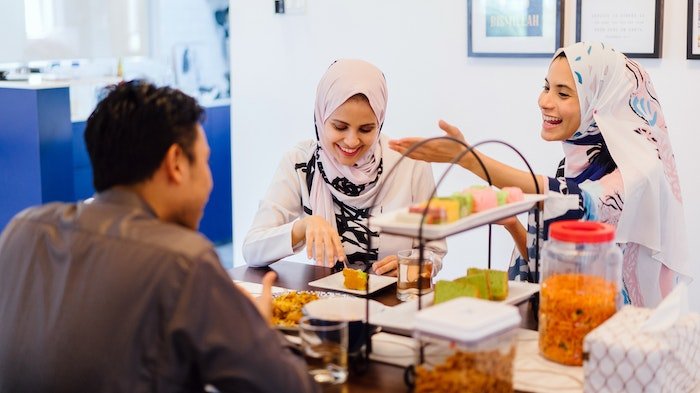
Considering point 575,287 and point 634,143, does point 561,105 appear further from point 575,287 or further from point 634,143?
point 575,287

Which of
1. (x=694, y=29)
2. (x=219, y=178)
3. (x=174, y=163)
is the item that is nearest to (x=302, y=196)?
(x=174, y=163)

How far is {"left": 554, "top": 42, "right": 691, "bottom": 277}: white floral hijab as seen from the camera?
261 centimetres

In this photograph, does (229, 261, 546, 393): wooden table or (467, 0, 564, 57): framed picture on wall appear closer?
(229, 261, 546, 393): wooden table

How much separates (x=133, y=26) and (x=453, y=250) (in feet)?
10.4

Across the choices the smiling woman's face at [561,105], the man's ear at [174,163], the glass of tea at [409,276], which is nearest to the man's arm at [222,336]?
the man's ear at [174,163]

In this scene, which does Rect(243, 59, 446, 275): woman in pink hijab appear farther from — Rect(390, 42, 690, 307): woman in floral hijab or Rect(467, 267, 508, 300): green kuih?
Rect(467, 267, 508, 300): green kuih

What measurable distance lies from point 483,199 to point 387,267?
2.55 feet

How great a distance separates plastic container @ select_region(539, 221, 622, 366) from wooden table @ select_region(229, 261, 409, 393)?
0.31 m

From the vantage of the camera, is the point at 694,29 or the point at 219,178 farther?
the point at 219,178

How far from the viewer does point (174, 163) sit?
4.98 feet

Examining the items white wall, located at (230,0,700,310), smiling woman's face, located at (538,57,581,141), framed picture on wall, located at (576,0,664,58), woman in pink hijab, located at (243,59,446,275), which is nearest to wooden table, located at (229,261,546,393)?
woman in pink hijab, located at (243,59,446,275)

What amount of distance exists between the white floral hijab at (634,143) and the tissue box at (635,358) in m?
0.96

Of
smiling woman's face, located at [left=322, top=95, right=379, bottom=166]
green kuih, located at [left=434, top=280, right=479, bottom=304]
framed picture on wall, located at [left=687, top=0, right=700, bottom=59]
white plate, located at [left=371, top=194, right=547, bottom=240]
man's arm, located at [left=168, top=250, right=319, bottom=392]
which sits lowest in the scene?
green kuih, located at [left=434, top=280, right=479, bottom=304]

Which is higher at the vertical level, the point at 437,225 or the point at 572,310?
the point at 437,225
